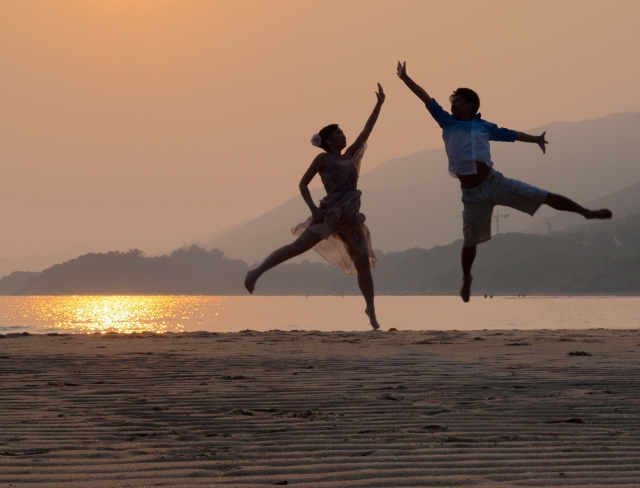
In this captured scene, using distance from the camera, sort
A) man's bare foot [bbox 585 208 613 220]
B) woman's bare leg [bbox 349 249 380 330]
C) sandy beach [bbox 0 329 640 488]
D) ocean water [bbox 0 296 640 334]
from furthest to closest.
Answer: ocean water [bbox 0 296 640 334] < woman's bare leg [bbox 349 249 380 330] < man's bare foot [bbox 585 208 613 220] < sandy beach [bbox 0 329 640 488]

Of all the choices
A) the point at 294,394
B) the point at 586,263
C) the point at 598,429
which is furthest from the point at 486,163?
the point at 586,263

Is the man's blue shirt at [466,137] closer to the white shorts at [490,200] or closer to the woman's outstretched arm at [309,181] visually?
the white shorts at [490,200]

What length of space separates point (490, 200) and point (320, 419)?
3563mm

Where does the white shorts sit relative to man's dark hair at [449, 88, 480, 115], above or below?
below

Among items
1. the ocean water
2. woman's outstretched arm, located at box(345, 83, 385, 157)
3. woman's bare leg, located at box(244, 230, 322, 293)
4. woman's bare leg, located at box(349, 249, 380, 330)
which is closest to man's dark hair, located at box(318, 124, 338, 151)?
woman's outstretched arm, located at box(345, 83, 385, 157)

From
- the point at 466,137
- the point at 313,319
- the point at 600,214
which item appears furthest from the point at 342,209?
the point at 313,319

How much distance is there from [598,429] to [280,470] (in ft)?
6.46

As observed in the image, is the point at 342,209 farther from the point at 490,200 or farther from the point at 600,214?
the point at 600,214

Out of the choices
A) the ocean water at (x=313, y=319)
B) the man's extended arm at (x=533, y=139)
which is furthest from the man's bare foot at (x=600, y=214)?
the ocean water at (x=313, y=319)

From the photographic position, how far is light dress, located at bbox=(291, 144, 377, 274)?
11.5 meters

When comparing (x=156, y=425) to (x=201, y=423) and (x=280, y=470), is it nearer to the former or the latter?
(x=201, y=423)

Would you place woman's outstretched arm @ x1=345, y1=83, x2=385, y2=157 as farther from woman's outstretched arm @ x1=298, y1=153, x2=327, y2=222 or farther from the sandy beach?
the sandy beach

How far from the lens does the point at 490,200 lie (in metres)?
8.06

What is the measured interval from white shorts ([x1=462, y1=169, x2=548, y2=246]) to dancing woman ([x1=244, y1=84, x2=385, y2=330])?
316 cm
